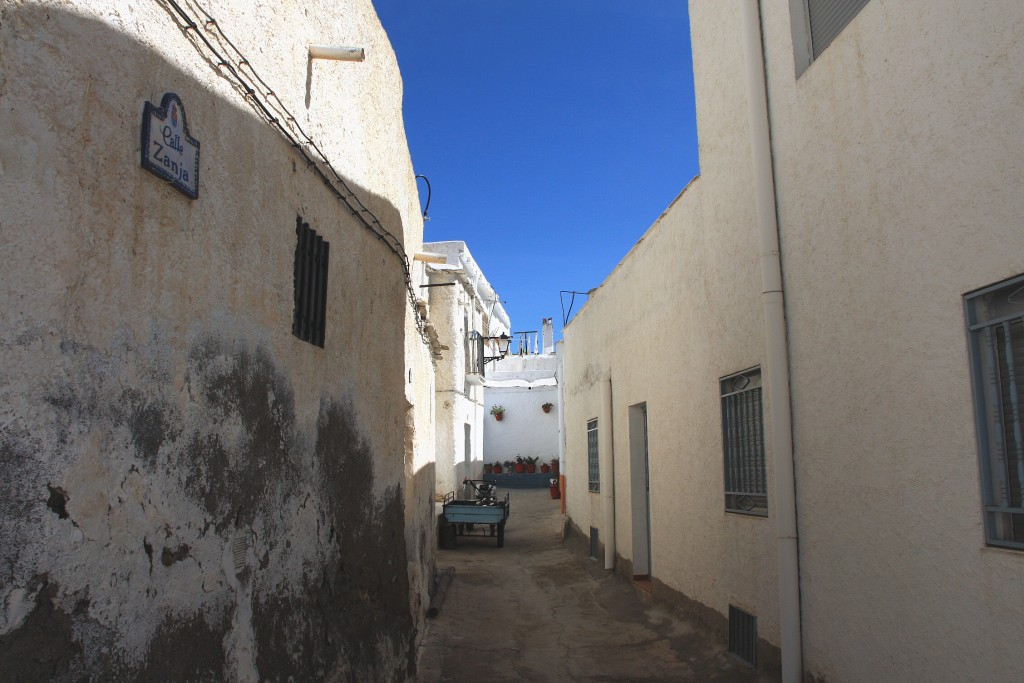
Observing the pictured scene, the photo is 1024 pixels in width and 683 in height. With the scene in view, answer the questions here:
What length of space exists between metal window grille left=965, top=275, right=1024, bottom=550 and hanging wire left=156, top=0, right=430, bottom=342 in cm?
340

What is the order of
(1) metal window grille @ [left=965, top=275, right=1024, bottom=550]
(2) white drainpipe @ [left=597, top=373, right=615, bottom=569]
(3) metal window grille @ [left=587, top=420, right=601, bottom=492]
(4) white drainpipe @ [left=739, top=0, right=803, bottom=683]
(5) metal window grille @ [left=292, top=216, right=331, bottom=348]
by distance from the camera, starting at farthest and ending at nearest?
(3) metal window grille @ [left=587, top=420, right=601, bottom=492]
(2) white drainpipe @ [left=597, top=373, right=615, bottom=569]
(4) white drainpipe @ [left=739, top=0, right=803, bottom=683]
(5) metal window grille @ [left=292, top=216, right=331, bottom=348]
(1) metal window grille @ [left=965, top=275, right=1024, bottom=550]

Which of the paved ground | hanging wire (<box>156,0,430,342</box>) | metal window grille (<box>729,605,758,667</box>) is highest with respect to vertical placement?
hanging wire (<box>156,0,430,342</box>)

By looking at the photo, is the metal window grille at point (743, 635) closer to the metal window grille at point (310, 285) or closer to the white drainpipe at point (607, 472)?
the metal window grille at point (310, 285)

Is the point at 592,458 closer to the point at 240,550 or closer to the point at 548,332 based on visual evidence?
the point at 240,550

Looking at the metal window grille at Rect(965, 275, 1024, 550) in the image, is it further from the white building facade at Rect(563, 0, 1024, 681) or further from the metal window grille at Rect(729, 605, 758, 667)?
the metal window grille at Rect(729, 605, 758, 667)

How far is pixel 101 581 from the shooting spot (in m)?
2.35

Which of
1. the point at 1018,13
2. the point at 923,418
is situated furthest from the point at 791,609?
the point at 1018,13

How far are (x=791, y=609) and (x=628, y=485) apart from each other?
4.87 meters

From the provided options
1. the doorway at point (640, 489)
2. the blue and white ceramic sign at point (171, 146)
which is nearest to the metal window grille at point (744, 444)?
the doorway at point (640, 489)

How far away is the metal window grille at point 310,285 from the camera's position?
4125 mm

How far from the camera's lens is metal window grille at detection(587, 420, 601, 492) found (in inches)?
498

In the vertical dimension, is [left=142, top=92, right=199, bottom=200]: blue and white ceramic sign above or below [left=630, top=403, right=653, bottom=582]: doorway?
above

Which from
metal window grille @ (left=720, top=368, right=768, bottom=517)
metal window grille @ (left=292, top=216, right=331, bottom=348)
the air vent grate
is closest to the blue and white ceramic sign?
metal window grille @ (left=292, top=216, right=331, bottom=348)

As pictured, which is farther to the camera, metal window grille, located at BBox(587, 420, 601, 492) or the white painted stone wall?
metal window grille, located at BBox(587, 420, 601, 492)
